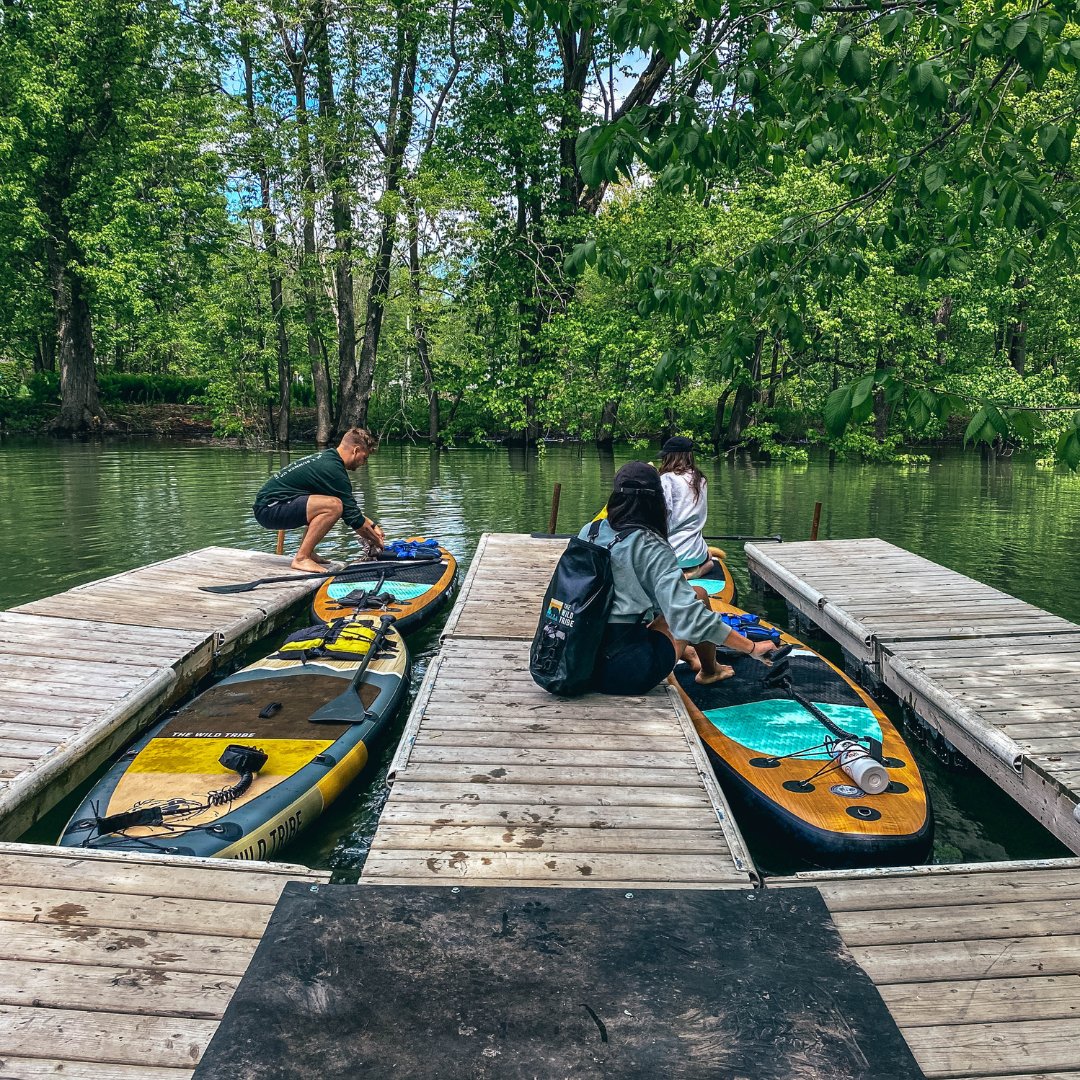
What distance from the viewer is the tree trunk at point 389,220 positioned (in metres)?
24.4

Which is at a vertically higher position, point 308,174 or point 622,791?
point 308,174

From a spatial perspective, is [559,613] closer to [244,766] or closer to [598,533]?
[598,533]

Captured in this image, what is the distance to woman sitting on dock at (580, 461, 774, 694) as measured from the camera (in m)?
4.09

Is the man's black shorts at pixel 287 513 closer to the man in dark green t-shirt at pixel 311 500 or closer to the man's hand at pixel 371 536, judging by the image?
the man in dark green t-shirt at pixel 311 500

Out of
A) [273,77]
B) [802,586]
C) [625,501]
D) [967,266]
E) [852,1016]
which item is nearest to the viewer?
[852,1016]

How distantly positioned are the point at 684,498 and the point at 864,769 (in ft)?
10.8

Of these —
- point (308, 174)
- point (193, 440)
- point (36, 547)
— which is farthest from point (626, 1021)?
point (193, 440)

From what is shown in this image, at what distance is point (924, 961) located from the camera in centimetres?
253

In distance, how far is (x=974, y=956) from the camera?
2.56 metres

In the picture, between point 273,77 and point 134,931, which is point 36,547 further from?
point 273,77

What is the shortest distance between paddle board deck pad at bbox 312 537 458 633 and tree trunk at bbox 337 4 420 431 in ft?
58.2

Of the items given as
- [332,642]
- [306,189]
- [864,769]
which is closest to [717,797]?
[864,769]

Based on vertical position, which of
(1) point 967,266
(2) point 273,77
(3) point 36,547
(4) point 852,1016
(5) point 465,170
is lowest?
(3) point 36,547

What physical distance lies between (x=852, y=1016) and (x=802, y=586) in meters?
6.59
